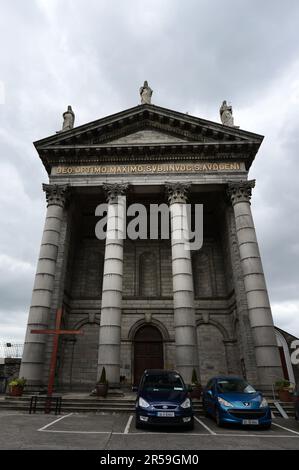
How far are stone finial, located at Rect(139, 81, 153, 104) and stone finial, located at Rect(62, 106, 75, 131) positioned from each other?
5.50 m

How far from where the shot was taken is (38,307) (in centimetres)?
1745

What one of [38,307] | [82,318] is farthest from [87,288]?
[38,307]

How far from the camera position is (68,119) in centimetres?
2348

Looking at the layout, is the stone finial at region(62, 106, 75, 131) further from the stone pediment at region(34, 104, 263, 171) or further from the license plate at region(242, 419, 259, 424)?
the license plate at region(242, 419, 259, 424)

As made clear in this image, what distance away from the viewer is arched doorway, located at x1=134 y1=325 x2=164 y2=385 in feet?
72.2

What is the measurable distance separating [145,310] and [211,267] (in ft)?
20.3

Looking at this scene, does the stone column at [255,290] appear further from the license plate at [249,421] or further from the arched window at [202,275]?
the license plate at [249,421]

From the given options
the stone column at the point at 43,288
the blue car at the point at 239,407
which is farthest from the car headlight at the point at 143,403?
the stone column at the point at 43,288

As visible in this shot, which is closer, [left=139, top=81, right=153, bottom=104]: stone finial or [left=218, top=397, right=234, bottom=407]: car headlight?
[left=218, top=397, right=234, bottom=407]: car headlight

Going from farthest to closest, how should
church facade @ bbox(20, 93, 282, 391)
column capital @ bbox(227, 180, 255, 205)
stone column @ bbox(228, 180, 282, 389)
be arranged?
column capital @ bbox(227, 180, 255, 205), church facade @ bbox(20, 93, 282, 391), stone column @ bbox(228, 180, 282, 389)

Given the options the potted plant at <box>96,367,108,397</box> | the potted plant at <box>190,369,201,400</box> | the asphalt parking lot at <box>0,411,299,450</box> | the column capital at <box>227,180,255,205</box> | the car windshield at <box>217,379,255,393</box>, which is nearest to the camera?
the asphalt parking lot at <box>0,411,299,450</box>

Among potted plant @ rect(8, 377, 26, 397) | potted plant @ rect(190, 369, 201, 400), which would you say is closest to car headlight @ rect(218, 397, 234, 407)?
potted plant @ rect(190, 369, 201, 400)

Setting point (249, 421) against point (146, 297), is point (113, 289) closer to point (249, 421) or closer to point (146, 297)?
point (146, 297)

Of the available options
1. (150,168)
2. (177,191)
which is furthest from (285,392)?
(150,168)
